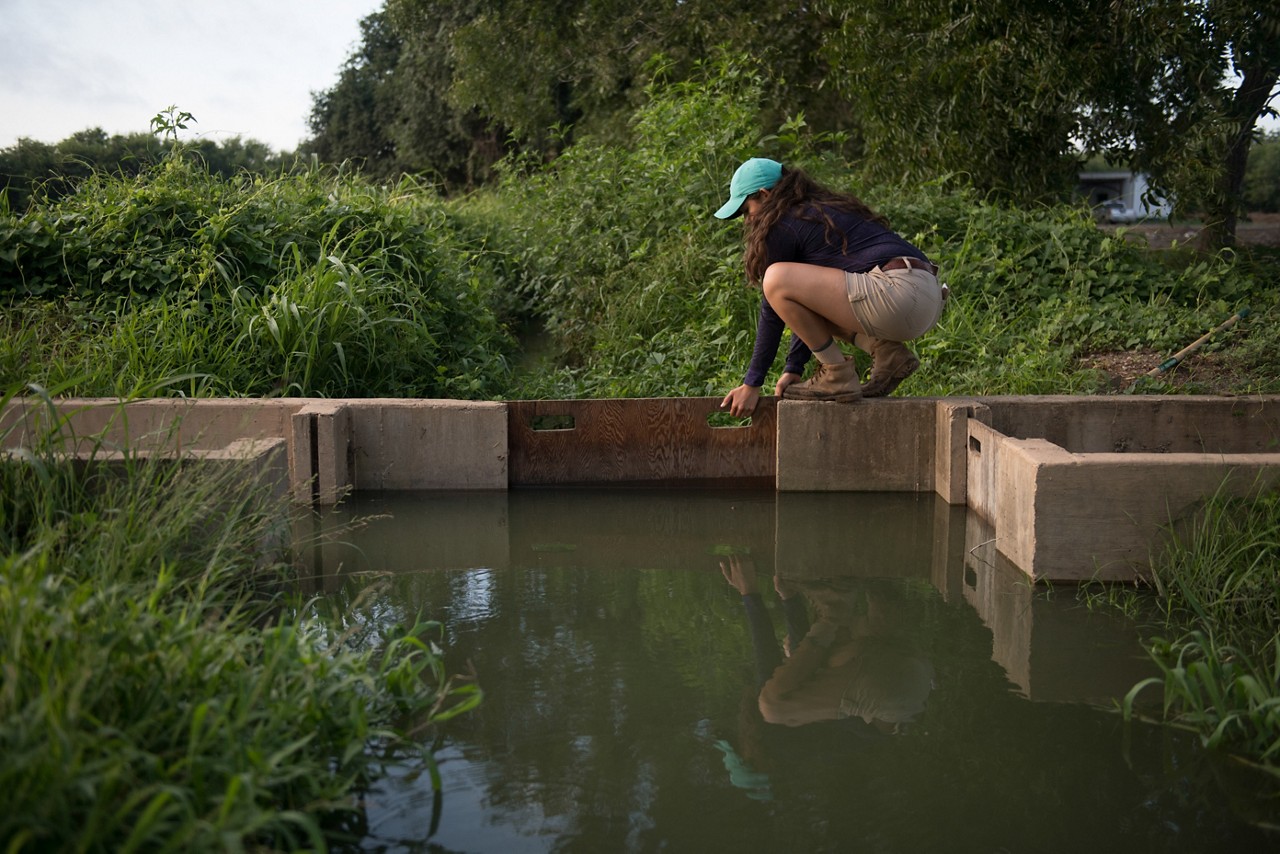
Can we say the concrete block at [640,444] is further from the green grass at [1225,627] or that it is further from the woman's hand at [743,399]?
the green grass at [1225,627]

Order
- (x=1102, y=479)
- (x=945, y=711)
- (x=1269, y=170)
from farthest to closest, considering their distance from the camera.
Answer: (x=1269, y=170) → (x=1102, y=479) → (x=945, y=711)

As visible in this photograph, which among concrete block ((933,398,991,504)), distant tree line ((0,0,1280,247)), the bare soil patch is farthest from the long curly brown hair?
distant tree line ((0,0,1280,247))

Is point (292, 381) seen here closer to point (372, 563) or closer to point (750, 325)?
point (372, 563)

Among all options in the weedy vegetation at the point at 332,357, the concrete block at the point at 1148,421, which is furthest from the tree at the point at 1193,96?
the concrete block at the point at 1148,421

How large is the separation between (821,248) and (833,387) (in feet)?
2.36

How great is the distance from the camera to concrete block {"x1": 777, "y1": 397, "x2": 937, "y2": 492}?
19.4ft

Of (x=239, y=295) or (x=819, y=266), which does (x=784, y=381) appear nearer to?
(x=819, y=266)

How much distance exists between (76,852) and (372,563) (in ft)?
9.26

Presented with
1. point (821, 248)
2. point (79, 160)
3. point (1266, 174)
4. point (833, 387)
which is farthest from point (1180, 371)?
point (1266, 174)

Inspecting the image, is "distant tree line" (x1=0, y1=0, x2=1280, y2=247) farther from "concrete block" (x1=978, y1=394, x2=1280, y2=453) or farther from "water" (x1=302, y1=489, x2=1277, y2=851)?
"water" (x1=302, y1=489, x2=1277, y2=851)

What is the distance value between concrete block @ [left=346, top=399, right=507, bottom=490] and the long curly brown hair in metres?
1.47

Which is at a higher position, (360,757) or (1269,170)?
(1269,170)

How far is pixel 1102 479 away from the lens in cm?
430

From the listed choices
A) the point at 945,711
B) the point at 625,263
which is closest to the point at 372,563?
the point at 945,711
